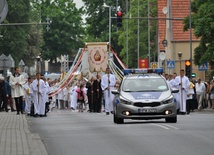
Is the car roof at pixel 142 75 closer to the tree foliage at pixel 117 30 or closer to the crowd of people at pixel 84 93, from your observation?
the crowd of people at pixel 84 93

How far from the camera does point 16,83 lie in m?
37.1

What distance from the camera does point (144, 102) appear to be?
25.8 meters

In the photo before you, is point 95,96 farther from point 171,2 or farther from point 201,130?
point 171,2

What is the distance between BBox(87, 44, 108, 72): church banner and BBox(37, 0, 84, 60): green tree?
3102 inches

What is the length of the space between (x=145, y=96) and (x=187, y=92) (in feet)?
41.3

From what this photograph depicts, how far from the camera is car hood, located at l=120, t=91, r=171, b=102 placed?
26.0 m

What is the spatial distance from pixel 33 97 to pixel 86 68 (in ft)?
49.6

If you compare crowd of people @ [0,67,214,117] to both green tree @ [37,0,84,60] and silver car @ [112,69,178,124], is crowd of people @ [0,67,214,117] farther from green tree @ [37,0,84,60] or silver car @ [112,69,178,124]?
green tree @ [37,0,84,60]

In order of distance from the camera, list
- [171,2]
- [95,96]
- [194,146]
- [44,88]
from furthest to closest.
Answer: [171,2] < [95,96] < [44,88] < [194,146]

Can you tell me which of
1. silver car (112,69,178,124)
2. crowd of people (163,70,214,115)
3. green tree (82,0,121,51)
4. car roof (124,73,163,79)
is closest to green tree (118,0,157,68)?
green tree (82,0,121,51)

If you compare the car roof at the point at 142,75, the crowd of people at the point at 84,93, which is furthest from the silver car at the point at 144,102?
the crowd of people at the point at 84,93

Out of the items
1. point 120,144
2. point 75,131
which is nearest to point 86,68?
point 75,131

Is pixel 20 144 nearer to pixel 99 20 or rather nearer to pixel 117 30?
pixel 117 30

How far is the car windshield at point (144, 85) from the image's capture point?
26.8 metres
